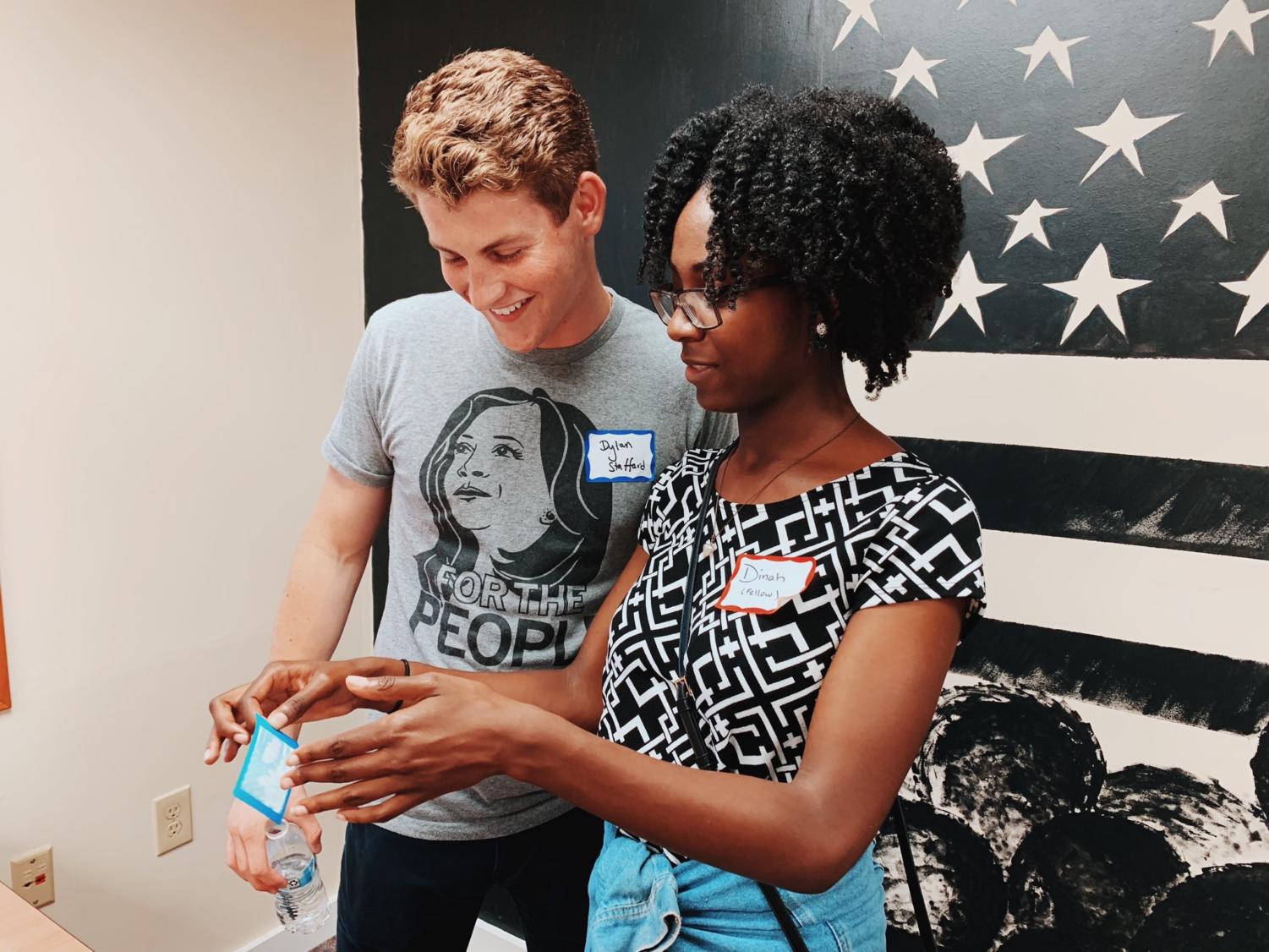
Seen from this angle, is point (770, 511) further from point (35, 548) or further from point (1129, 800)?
point (35, 548)

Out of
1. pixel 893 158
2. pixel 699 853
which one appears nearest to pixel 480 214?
pixel 893 158

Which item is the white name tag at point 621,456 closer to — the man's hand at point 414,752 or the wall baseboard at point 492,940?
the man's hand at point 414,752

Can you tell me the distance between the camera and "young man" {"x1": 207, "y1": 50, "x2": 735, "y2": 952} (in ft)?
3.99

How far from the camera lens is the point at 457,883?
1377 mm

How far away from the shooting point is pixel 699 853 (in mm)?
805

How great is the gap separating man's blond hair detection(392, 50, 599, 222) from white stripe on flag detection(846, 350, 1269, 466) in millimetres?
741

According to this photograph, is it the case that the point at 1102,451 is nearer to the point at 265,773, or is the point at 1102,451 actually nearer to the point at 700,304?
the point at 700,304

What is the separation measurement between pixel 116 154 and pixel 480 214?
4.00ft

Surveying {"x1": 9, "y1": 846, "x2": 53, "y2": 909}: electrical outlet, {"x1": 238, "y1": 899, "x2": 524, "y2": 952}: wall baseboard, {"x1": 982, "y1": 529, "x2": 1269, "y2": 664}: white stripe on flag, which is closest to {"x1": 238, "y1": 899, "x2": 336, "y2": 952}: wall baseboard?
{"x1": 238, "y1": 899, "x2": 524, "y2": 952}: wall baseboard

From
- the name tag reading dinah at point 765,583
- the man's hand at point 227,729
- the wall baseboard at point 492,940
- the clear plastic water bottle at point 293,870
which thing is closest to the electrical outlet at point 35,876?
the clear plastic water bottle at point 293,870

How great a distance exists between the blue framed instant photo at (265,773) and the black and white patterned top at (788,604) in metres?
0.38

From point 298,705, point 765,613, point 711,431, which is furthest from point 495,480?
point 765,613

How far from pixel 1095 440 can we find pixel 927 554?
2.52 feet

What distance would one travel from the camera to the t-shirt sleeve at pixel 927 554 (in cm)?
84
